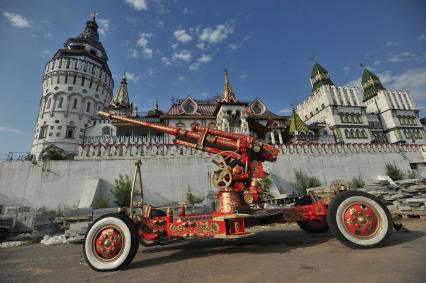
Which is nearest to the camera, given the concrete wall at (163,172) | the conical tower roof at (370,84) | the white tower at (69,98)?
the concrete wall at (163,172)

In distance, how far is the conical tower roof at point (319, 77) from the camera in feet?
157

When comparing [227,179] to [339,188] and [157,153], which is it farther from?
[157,153]

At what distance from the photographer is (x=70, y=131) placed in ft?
111

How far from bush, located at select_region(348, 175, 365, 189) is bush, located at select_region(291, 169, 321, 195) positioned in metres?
3.38

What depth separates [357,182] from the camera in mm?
22344

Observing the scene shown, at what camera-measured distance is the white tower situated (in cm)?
3294

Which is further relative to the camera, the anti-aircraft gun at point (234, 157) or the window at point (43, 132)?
the window at point (43, 132)

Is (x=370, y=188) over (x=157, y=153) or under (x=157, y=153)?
under

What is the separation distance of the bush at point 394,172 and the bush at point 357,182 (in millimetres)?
3750

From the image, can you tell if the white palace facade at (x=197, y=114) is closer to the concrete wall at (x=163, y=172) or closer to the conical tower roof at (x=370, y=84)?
the conical tower roof at (x=370, y=84)

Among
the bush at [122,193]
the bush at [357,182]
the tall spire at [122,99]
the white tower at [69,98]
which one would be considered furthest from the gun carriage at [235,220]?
the tall spire at [122,99]

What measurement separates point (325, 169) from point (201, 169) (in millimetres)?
14142

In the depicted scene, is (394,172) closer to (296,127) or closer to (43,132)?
(296,127)

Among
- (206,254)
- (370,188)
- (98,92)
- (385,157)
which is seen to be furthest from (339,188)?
(98,92)
